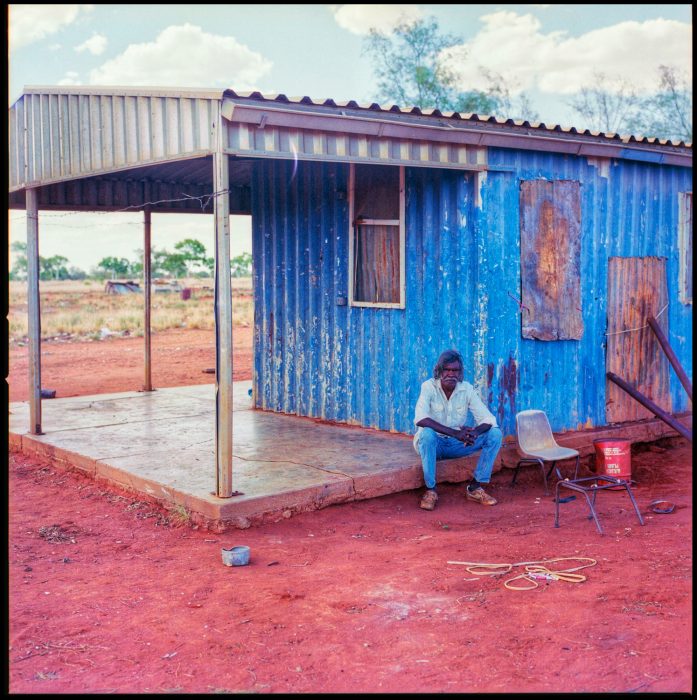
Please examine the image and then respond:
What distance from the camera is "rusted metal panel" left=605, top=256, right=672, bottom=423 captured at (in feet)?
33.3

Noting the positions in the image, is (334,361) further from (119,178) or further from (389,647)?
(389,647)

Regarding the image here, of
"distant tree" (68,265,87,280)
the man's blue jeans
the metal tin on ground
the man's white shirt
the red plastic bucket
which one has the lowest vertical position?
the metal tin on ground

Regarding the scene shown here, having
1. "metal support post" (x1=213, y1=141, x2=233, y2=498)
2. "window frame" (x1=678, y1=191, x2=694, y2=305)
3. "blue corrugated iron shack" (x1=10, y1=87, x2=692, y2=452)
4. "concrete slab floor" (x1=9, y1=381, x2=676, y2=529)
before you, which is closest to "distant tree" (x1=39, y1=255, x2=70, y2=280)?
"concrete slab floor" (x1=9, y1=381, x2=676, y2=529)

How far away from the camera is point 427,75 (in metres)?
32.8

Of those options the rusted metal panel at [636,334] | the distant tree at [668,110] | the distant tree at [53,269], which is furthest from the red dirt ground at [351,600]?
the distant tree at [53,269]

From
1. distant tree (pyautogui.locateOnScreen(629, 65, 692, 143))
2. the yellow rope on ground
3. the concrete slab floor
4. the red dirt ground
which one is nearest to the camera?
the red dirt ground

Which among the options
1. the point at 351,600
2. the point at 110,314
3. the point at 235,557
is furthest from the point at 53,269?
the point at 351,600

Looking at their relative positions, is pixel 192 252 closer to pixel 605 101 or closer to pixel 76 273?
pixel 76 273

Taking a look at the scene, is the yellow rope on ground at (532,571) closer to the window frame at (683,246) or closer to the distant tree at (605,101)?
the window frame at (683,246)

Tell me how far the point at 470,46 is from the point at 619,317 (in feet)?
82.9

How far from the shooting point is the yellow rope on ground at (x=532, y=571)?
5.75 metres

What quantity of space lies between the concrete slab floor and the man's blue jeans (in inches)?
11.3

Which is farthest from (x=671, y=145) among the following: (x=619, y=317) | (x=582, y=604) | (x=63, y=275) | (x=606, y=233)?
(x=63, y=275)

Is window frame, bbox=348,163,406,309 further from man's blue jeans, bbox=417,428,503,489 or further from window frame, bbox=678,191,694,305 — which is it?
window frame, bbox=678,191,694,305
